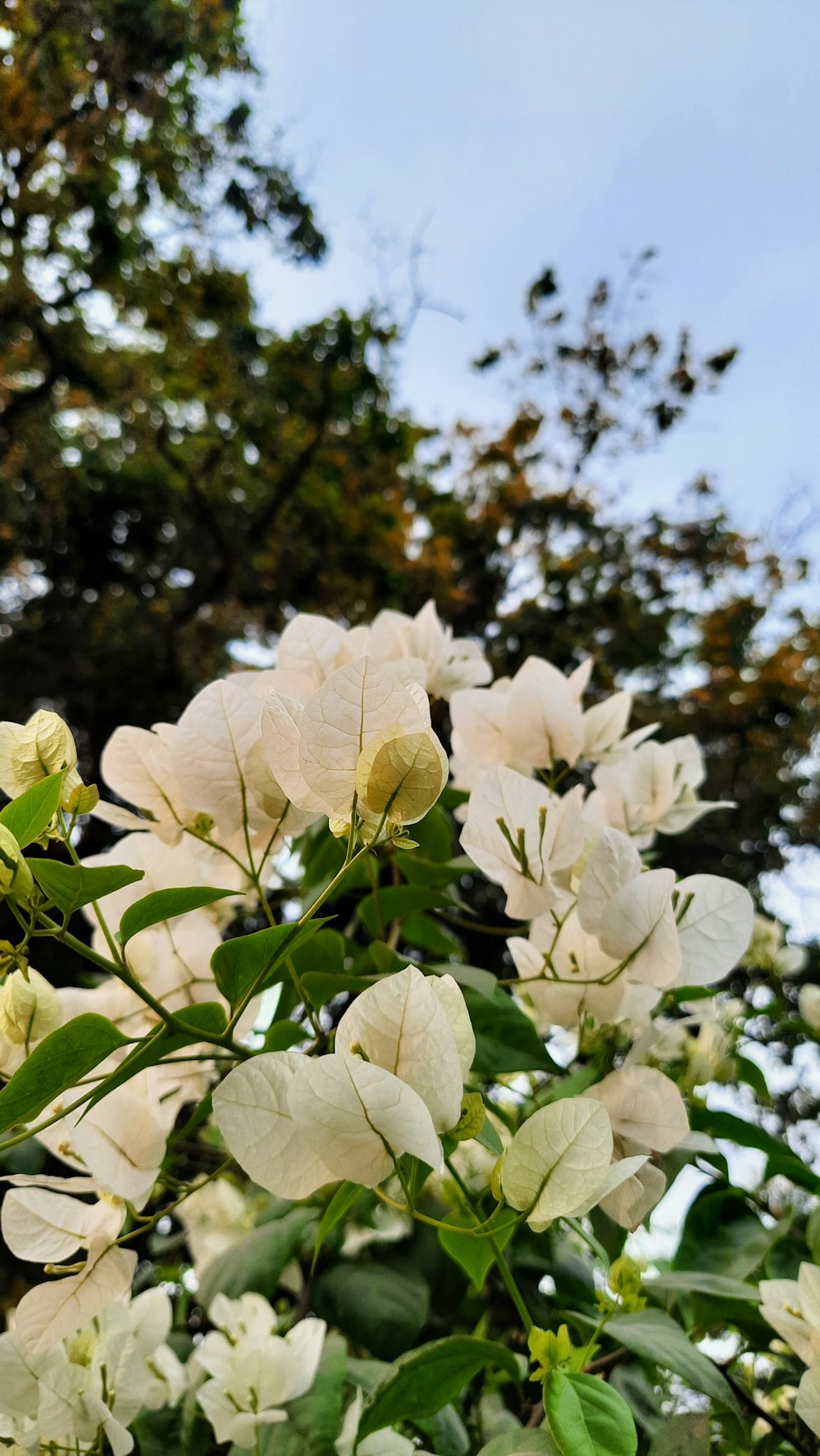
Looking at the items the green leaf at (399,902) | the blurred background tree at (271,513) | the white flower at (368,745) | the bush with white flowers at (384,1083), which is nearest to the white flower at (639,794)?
the bush with white flowers at (384,1083)

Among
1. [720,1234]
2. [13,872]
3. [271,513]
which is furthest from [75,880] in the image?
[271,513]

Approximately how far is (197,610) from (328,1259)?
2.41 metres

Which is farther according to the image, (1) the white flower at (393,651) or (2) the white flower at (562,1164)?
(1) the white flower at (393,651)

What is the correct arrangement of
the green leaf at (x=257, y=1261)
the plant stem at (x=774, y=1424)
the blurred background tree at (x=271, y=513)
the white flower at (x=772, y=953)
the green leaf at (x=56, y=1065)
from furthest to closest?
1. the blurred background tree at (x=271, y=513)
2. the white flower at (x=772, y=953)
3. the green leaf at (x=257, y=1261)
4. the plant stem at (x=774, y=1424)
5. the green leaf at (x=56, y=1065)

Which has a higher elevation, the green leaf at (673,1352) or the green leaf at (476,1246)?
the green leaf at (476,1246)

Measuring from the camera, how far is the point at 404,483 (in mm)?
2887

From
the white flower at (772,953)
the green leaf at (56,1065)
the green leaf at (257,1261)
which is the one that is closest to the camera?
the green leaf at (56,1065)

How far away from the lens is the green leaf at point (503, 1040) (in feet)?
1.00

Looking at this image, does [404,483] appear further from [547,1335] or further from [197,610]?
[547,1335]

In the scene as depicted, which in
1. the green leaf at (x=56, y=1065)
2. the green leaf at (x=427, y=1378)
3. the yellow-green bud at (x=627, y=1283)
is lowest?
the green leaf at (x=427, y=1378)

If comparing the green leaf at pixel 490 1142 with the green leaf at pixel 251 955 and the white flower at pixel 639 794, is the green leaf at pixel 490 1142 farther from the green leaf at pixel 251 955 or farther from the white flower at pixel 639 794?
the white flower at pixel 639 794

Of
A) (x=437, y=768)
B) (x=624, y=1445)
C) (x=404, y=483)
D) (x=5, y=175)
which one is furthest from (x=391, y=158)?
(x=624, y=1445)

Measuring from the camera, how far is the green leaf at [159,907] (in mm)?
227

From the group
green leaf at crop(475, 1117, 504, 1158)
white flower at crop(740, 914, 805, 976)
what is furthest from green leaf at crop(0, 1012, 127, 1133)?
white flower at crop(740, 914, 805, 976)
